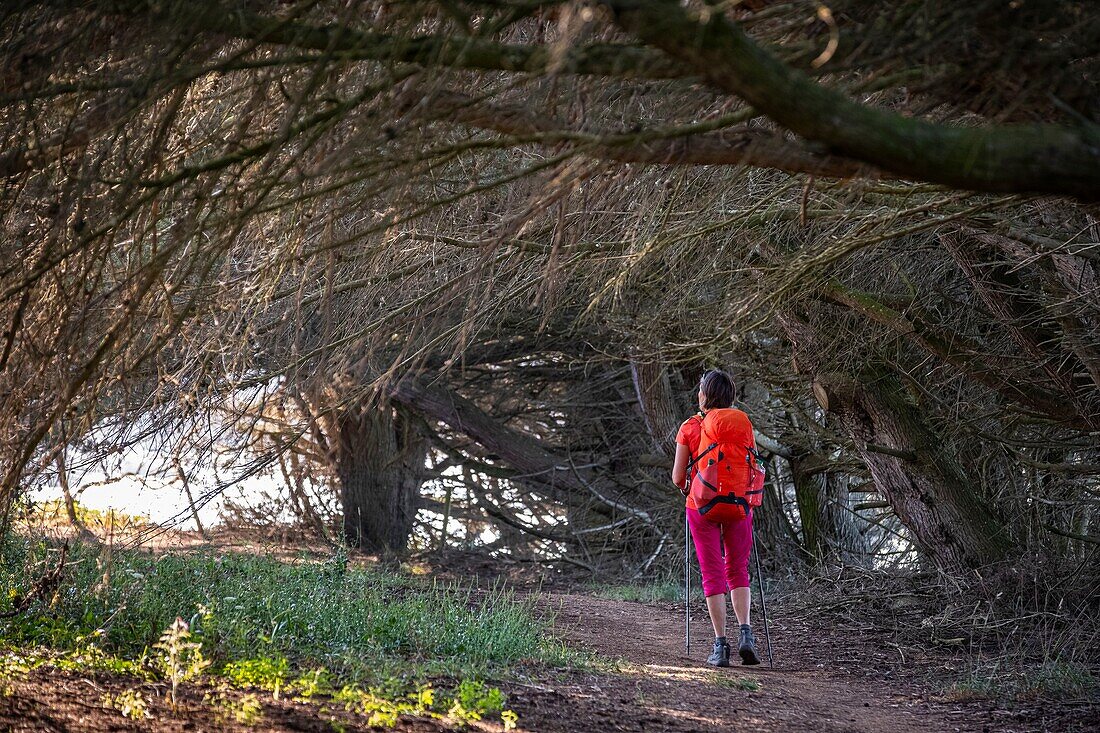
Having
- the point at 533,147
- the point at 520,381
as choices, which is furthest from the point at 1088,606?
the point at 520,381

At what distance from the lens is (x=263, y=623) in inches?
227

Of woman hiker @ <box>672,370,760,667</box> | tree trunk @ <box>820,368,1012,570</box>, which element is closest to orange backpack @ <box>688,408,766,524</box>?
woman hiker @ <box>672,370,760,667</box>

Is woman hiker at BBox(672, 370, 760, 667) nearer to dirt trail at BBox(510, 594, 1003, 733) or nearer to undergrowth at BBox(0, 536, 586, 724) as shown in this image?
dirt trail at BBox(510, 594, 1003, 733)

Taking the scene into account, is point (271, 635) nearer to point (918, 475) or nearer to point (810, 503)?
point (918, 475)

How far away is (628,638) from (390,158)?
552 centimetres

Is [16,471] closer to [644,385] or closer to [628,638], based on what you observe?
[628,638]

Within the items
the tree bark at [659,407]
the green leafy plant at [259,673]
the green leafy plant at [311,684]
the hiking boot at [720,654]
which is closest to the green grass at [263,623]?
the green leafy plant at [259,673]

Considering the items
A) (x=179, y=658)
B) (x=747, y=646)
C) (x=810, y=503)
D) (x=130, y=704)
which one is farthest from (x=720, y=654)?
(x=810, y=503)

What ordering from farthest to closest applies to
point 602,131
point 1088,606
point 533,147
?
point 1088,606 → point 533,147 → point 602,131

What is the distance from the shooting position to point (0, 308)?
380 cm

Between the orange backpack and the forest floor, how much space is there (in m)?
1.03

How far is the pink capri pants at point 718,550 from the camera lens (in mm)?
6781

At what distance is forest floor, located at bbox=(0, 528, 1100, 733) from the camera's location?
4.06 m

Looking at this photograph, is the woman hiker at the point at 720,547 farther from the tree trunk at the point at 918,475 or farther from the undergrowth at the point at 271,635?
the tree trunk at the point at 918,475
